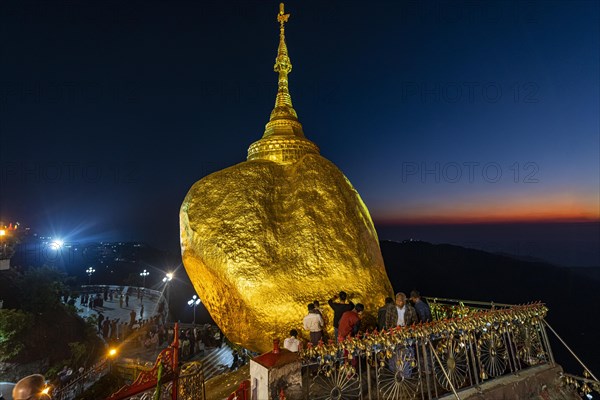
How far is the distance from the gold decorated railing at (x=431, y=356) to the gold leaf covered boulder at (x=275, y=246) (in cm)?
161

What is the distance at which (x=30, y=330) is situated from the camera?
1798 centimetres

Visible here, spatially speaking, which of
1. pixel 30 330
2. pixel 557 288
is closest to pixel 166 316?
pixel 30 330

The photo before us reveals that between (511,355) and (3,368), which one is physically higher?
(511,355)

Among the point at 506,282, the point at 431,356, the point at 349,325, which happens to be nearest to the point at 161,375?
the point at 349,325

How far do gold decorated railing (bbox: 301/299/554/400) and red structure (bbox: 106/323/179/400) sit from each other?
197 centimetres

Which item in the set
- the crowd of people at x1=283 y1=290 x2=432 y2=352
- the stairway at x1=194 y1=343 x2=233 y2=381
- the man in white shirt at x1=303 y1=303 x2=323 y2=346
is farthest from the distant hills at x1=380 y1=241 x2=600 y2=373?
the man in white shirt at x1=303 y1=303 x2=323 y2=346

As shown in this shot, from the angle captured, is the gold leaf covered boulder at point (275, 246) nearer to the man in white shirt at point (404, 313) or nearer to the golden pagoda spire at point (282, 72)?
the man in white shirt at point (404, 313)

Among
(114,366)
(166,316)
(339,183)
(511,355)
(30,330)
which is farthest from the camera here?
(166,316)

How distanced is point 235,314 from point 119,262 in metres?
55.7

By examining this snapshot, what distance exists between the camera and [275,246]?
25.0ft

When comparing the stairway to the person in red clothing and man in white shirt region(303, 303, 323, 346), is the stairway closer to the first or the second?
man in white shirt region(303, 303, 323, 346)

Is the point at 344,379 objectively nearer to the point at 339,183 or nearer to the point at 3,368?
the point at 339,183

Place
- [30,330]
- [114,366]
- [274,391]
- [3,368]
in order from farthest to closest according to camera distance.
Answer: [30,330], [3,368], [114,366], [274,391]

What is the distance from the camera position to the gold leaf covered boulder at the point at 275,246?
7.09m
